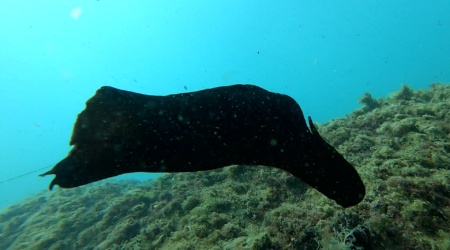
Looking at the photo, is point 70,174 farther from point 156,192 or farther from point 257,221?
point 156,192

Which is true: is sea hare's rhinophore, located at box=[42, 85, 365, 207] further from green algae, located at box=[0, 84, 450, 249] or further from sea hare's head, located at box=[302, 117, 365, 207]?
green algae, located at box=[0, 84, 450, 249]

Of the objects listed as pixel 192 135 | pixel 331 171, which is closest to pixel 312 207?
pixel 331 171

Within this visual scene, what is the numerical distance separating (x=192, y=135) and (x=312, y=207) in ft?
10.5

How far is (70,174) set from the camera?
305 cm

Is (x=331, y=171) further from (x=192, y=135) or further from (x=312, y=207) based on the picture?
(x=312, y=207)

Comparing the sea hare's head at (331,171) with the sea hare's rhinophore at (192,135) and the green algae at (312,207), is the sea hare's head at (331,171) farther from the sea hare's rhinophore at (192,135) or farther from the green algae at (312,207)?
the green algae at (312,207)

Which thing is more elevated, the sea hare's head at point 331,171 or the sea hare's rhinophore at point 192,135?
the sea hare's rhinophore at point 192,135

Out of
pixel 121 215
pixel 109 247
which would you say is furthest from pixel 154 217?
pixel 121 215

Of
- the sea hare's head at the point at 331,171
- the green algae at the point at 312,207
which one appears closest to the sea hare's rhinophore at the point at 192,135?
the sea hare's head at the point at 331,171

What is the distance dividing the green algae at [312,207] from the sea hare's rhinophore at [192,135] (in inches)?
52.1

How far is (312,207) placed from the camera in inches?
200

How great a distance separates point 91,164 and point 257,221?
429cm

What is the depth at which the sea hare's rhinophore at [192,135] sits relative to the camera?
3.13m

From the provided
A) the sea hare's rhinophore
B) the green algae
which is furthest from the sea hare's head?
the green algae
